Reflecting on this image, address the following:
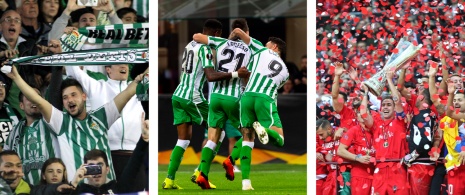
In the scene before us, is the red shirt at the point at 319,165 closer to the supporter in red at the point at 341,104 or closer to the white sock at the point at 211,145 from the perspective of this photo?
the supporter in red at the point at 341,104

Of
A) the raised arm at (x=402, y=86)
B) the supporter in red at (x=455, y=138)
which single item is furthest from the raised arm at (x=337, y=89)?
the supporter in red at (x=455, y=138)

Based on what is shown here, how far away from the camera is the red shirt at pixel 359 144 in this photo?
26.0 ft

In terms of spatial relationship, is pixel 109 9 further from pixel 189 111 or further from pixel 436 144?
pixel 436 144

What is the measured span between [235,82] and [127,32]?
0.93m

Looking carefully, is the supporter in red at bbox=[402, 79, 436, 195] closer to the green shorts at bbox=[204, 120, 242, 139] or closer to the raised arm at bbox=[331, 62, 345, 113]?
the raised arm at bbox=[331, 62, 345, 113]

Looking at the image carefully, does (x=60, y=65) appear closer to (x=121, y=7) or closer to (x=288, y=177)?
(x=121, y=7)

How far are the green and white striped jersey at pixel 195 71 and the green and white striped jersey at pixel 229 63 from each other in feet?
0.24

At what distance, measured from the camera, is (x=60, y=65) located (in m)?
7.91

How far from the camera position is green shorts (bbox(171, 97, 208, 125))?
27.3ft

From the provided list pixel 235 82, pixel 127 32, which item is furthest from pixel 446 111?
pixel 127 32

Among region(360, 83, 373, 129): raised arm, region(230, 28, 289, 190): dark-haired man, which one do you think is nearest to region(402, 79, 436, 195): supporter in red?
region(360, 83, 373, 129): raised arm

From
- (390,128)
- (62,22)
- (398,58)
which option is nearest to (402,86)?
(398,58)

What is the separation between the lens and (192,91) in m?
8.34

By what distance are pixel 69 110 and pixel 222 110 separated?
3.84ft
